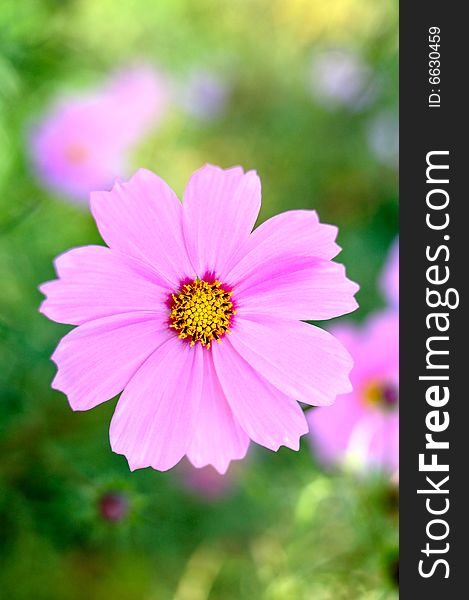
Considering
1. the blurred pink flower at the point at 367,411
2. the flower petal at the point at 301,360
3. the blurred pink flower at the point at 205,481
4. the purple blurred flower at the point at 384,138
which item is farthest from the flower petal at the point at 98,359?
the purple blurred flower at the point at 384,138

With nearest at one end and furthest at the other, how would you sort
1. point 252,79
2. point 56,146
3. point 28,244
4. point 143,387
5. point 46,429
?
point 143,387
point 46,429
point 28,244
point 56,146
point 252,79

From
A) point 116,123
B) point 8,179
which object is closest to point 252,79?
point 116,123

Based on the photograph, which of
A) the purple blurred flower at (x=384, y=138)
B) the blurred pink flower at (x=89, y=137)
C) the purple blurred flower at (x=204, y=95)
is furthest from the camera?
the purple blurred flower at (x=204, y=95)

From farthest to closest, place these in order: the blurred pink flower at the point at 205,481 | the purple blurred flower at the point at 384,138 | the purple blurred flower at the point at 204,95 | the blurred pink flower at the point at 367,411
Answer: the purple blurred flower at the point at 204,95 → the purple blurred flower at the point at 384,138 → the blurred pink flower at the point at 205,481 → the blurred pink flower at the point at 367,411

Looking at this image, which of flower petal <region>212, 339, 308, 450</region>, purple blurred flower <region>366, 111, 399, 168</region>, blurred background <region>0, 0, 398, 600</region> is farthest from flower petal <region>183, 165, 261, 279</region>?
purple blurred flower <region>366, 111, 399, 168</region>

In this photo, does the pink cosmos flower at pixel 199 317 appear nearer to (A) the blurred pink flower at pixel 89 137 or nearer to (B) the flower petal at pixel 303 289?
(B) the flower petal at pixel 303 289

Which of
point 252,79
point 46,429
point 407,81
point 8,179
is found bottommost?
point 46,429

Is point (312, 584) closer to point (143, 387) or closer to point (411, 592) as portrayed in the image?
point (411, 592)
